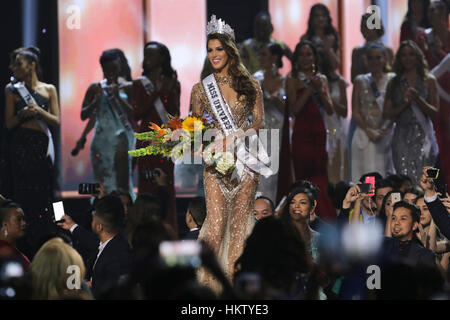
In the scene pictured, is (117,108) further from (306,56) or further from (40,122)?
(306,56)

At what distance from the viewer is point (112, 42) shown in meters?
9.81

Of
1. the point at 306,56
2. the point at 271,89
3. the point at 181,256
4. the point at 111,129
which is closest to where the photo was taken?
A: the point at 181,256

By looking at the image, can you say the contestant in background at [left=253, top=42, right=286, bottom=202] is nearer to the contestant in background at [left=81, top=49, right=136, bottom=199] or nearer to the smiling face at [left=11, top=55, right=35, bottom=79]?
the contestant in background at [left=81, top=49, right=136, bottom=199]

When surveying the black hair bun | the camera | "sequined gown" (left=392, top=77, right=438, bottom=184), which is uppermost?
the black hair bun

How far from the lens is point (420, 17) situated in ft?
30.2

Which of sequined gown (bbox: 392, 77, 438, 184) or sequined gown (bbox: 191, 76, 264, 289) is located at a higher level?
sequined gown (bbox: 392, 77, 438, 184)

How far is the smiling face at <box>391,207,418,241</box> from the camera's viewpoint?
5281mm

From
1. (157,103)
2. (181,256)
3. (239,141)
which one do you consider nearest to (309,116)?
(157,103)

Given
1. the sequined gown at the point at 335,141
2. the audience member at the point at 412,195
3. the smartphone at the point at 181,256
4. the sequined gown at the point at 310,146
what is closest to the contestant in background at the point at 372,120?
the sequined gown at the point at 335,141

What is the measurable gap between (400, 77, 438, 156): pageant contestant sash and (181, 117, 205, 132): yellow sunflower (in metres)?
3.51

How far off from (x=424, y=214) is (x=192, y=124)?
Answer: 1.69 meters

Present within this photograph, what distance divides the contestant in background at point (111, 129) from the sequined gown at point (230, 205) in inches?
126

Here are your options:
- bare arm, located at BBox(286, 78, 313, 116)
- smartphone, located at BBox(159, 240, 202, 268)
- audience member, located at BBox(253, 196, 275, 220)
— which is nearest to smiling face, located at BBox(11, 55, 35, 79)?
bare arm, located at BBox(286, 78, 313, 116)

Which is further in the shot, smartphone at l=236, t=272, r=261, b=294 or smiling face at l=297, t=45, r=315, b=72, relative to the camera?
smiling face at l=297, t=45, r=315, b=72
